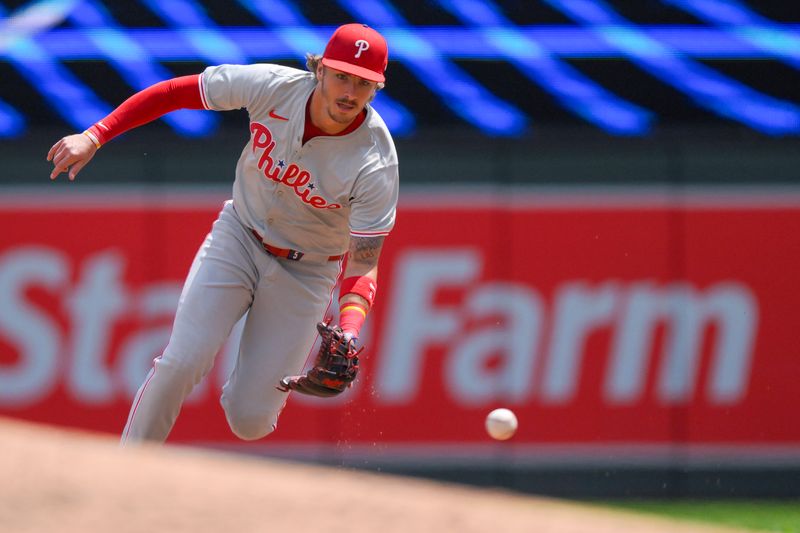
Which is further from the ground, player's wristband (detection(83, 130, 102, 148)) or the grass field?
→ player's wristband (detection(83, 130, 102, 148))

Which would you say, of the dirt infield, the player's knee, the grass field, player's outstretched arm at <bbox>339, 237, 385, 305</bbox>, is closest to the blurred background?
the grass field

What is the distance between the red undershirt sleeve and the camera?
15.7 ft

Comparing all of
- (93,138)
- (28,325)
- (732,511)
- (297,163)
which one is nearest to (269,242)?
(297,163)

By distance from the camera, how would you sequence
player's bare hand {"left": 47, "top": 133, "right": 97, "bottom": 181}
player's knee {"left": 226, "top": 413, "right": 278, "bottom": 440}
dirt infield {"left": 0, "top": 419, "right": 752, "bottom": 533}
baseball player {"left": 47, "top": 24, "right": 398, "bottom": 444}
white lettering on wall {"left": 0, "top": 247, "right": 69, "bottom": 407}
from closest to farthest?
dirt infield {"left": 0, "top": 419, "right": 752, "bottom": 533}, player's bare hand {"left": 47, "top": 133, "right": 97, "bottom": 181}, baseball player {"left": 47, "top": 24, "right": 398, "bottom": 444}, player's knee {"left": 226, "top": 413, "right": 278, "bottom": 440}, white lettering on wall {"left": 0, "top": 247, "right": 69, "bottom": 407}

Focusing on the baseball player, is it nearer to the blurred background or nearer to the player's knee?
the player's knee

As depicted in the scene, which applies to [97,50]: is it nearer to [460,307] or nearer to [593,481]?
[460,307]

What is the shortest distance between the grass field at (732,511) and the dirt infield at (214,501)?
12.6 ft

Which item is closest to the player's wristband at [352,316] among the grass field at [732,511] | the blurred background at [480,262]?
the grass field at [732,511]

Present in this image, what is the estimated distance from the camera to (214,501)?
10.6 ft

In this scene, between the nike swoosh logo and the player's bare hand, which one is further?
the nike swoosh logo

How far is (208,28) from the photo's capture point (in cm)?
832

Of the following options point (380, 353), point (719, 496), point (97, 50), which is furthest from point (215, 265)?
point (719, 496)

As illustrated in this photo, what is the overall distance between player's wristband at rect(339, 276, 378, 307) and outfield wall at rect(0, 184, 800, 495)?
324 centimetres

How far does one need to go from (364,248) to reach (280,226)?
40cm
